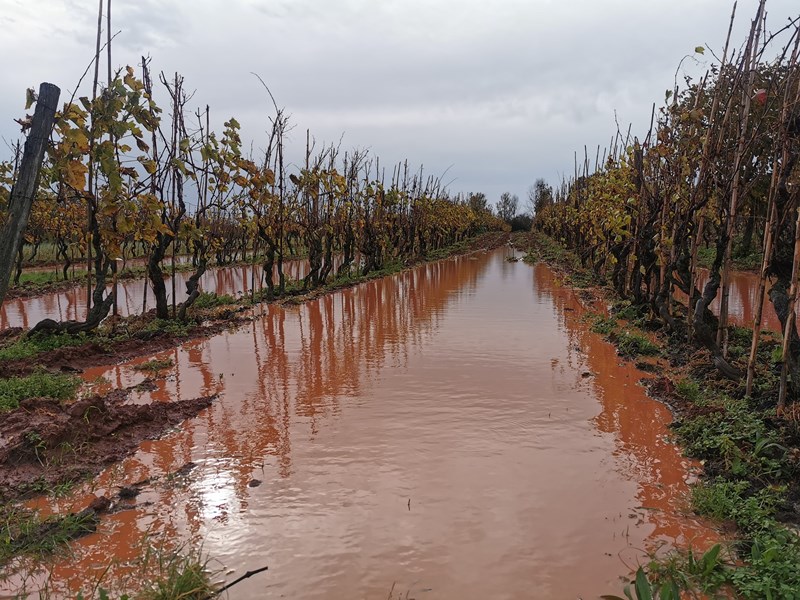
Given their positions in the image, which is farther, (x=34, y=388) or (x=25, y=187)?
(x=34, y=388)

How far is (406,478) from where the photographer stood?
13.3 feet

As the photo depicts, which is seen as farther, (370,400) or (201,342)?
(201,342)

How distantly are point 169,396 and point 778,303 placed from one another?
6305 mm

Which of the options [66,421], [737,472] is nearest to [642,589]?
[737,472]

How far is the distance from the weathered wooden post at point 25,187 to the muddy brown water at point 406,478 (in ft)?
5.56

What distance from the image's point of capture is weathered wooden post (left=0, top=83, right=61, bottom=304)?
2643 mm

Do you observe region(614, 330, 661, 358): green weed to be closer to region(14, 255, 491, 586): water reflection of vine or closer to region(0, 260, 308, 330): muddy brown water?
region(14, 255, 491, 586): water reflection of vine

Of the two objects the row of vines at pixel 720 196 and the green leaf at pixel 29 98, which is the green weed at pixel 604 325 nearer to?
the row of vines at pixel 720 196

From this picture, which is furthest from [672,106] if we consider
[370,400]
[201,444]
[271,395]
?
[201,444]

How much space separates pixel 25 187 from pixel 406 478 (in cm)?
294

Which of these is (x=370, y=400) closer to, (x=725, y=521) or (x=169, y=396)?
(x=169, y=396)

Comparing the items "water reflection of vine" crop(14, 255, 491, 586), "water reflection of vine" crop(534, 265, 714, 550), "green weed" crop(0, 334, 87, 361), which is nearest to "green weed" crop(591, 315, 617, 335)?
"water reflection of vine" crop(534, 265, 714, 550)

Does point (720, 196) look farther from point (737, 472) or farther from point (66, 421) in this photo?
point (66, 421)

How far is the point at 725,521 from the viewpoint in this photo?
134 inches
